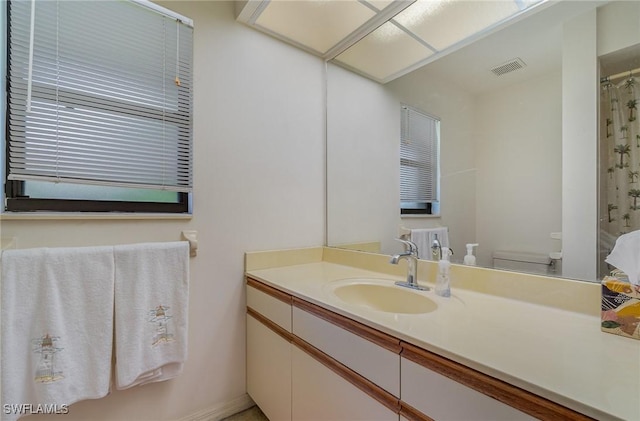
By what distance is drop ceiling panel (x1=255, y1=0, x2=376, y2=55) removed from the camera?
147 centimetres

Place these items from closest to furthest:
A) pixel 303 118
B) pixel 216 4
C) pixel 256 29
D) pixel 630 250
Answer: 1. pixel 630 250
2. pixel 216 4
3. pixel 256 29
4. pixel 303 118

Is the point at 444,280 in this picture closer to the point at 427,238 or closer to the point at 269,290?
the point at 427,238

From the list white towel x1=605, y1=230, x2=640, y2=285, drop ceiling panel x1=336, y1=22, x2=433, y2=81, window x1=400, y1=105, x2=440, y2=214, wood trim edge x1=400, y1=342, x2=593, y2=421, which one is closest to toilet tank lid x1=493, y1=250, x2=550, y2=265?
white towel x1=605, y1=230, x2=640, y2=285

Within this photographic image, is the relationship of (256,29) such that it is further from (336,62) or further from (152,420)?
(152,420)

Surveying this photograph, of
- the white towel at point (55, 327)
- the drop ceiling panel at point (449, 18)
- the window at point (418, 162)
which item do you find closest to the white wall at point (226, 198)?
the white towel at point (55, 327)

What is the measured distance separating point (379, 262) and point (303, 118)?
1067 mm

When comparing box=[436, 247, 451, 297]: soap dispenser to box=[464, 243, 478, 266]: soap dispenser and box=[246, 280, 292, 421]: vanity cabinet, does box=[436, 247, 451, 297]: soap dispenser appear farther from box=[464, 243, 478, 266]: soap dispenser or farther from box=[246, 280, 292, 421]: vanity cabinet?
box=[246, 280, 292, 421]: vanity cabinet

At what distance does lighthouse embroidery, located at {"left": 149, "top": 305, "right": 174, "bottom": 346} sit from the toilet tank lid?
59.6 inches

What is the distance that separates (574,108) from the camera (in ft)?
3.24

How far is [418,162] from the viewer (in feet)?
4.99

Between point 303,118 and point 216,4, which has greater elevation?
point 216,4

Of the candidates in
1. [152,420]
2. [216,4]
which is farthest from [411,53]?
[152,420]

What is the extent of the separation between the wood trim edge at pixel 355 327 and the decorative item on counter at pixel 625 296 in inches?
23.6

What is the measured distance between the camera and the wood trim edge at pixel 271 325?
121 centimetres
